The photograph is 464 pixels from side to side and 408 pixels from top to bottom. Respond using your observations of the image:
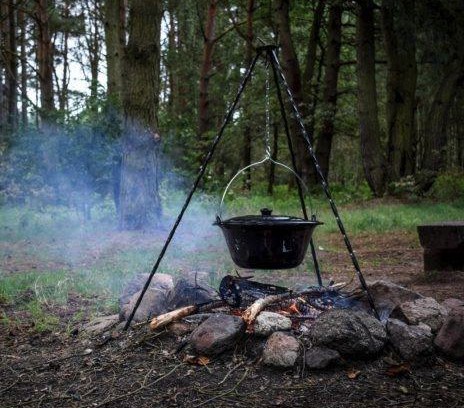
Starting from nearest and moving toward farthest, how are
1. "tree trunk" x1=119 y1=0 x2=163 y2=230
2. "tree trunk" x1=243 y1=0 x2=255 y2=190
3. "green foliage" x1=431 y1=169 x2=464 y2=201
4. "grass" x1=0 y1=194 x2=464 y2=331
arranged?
"grass" x1=0 y1=194 x2=464 y2=331, "tree trunk" x1=119 y1=0 x2=163 y2=230, "green foliage" x1=431 y1=169 x2=464 y2=201, "tree trunk" x1=243 y1=0 x2=255 y2=190

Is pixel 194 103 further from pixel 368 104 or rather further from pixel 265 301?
pixel 265 301

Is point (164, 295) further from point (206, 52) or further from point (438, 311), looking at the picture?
point (206, 52)

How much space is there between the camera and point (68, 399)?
3051 millimetres

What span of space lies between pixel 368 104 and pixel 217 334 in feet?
38.8

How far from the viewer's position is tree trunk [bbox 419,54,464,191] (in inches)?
531

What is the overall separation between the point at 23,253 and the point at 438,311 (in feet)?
20.4

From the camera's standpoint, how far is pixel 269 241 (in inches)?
134

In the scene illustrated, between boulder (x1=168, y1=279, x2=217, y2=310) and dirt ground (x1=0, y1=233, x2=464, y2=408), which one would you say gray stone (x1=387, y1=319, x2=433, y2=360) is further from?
boulder (x1=168, y1=279, x2=217, y2=310)

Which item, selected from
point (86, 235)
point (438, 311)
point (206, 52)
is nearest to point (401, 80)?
point (206, 52)

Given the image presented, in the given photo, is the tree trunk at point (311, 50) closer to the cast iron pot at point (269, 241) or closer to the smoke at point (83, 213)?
the smoke at point (83, 213)

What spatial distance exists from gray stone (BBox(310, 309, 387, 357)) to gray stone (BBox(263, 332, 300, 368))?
0.47 feet

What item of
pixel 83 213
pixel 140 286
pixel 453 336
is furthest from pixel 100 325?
pixel 83 213

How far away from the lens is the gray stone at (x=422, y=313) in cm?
361

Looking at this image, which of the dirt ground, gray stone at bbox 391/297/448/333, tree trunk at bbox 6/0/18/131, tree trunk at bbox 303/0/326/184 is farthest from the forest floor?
tree trunk at bbox 303/0/326/184
